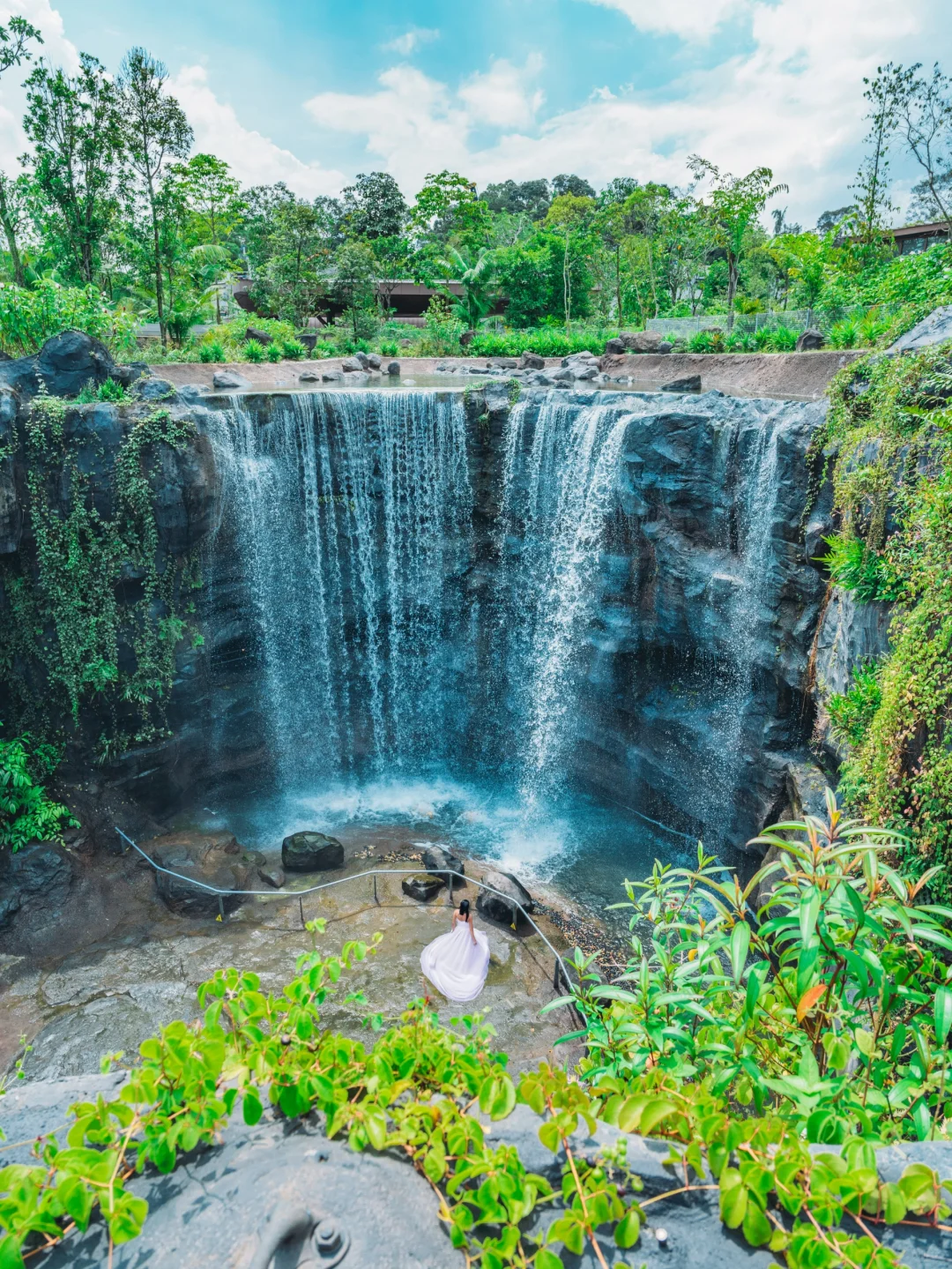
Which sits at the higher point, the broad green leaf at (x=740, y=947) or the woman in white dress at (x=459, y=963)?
the broad green leaf at (x=740, y=947)

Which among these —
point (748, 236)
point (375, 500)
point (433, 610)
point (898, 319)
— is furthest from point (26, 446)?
point (748, 236)

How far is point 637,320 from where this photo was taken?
104ft

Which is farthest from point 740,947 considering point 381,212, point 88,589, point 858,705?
point 381,212

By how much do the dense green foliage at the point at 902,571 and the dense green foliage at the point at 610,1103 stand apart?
2591 mm

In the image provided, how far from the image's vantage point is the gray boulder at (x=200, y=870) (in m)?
9.03

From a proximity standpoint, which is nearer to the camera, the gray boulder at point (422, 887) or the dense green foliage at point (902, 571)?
the dense green foliage at point (902, 571)

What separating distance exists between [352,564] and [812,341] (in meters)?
11.3

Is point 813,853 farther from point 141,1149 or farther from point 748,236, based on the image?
point 748,236

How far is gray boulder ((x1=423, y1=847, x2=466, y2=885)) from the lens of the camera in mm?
9422

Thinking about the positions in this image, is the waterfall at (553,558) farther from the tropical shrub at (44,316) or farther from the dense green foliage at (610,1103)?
the dense green foliage at (610,1103)

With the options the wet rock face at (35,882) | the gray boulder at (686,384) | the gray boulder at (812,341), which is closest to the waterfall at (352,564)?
the wet rock face at (35,882)

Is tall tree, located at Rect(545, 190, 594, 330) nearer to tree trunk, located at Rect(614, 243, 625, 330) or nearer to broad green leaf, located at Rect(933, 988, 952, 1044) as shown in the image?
tree trunk, located at Rect(614, 243, 625, 330)

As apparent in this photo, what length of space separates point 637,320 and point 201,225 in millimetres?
19287

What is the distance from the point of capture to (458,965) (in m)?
6.74
